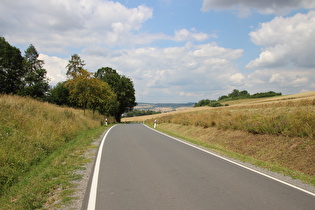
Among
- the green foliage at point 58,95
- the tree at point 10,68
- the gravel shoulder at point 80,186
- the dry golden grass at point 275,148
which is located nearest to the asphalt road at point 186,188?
the gravel shoulder at point 80,186

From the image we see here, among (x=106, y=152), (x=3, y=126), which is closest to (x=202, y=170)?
(x=106, y=152)

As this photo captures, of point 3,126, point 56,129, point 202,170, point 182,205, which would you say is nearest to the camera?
point 182,205

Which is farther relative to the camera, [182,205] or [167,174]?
[167,174]

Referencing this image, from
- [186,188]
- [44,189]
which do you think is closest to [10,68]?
[44,189]

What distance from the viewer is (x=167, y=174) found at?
22.3 feet

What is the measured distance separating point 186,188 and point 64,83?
141 feet

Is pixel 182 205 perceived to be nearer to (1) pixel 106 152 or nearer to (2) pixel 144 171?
(2) pixel 144 171

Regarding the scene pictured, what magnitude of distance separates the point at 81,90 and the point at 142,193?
27.3 meters

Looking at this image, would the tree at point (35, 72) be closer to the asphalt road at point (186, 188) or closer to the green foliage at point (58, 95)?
the green foliage at point (58, 95)

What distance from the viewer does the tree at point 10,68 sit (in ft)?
161

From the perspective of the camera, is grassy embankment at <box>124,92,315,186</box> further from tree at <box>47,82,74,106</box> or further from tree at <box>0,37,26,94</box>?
tree at <box>47,82,74,106</box>

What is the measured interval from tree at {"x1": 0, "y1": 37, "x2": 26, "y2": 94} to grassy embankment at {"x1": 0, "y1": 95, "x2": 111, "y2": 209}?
42174mm

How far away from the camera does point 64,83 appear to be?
146ft

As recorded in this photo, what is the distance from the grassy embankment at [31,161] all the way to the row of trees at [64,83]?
1630 cm
